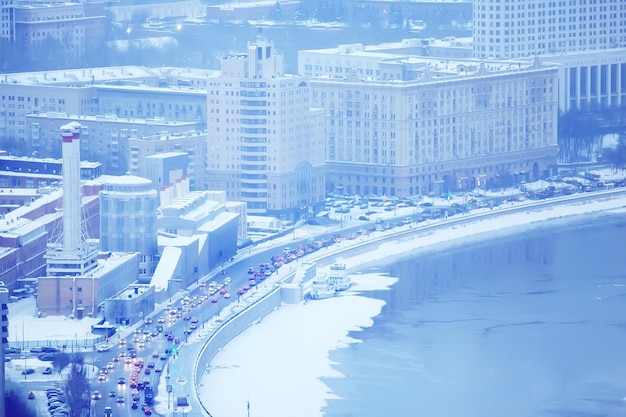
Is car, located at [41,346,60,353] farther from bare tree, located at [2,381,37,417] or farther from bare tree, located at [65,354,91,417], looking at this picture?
bare tree, located at [2,381,37,417]

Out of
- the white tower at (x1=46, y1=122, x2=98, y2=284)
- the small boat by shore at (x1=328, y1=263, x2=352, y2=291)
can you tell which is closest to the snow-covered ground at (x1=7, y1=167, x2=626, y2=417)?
the small boat by shore at (x1=328, y1=263, x2=352, y2=291)

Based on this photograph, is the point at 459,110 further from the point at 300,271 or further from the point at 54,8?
the point at 54,8

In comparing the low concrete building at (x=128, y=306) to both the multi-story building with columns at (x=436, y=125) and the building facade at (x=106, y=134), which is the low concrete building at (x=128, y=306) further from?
the multi-story building with columns at (x=436, y=125)

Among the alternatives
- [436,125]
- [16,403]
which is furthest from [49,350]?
[436,125]

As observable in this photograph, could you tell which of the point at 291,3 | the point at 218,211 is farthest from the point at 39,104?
the point at 291,3

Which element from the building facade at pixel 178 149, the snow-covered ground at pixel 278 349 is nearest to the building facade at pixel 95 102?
the building facade at pixel 178 149

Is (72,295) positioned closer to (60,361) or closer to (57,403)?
(60,361)
